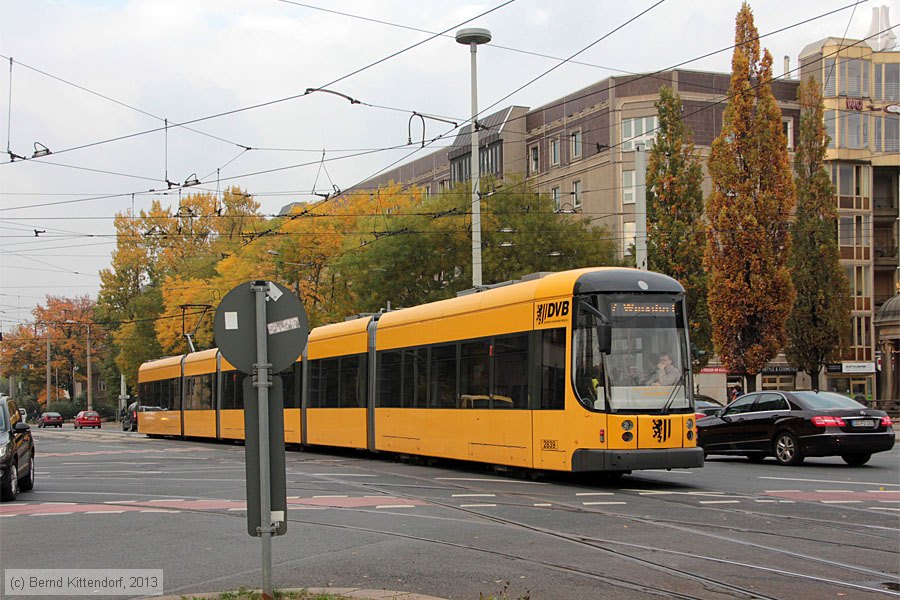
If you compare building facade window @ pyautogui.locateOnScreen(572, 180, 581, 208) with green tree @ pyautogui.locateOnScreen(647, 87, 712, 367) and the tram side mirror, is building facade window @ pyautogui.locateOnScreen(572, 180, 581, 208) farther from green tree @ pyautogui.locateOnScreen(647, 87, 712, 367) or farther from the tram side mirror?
the tram side mirror

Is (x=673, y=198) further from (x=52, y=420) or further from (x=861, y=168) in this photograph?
(x=52, y=420)

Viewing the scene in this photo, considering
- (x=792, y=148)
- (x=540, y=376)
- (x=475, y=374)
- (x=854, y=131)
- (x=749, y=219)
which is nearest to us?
(x=540, y=376)

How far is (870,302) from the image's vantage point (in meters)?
58.7

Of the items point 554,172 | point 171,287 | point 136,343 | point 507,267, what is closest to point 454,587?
point 507,267

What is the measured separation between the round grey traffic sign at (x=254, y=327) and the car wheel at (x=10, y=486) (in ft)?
32.7

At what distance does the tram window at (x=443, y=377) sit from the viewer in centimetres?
Answer: 1975

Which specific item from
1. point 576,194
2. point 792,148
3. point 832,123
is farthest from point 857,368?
point 576,194

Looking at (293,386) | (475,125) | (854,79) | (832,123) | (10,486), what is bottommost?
(10,486)

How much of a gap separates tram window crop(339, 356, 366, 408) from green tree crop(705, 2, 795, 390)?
846 inches

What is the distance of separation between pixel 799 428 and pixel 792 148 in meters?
43.3

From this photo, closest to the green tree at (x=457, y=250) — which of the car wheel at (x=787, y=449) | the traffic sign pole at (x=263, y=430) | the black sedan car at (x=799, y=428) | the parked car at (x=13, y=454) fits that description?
the black sedan car at (x=799, y=428)

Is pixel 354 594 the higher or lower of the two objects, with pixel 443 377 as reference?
lower

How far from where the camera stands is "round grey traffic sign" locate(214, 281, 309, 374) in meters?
7.33

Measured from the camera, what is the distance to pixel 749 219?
136 feet
